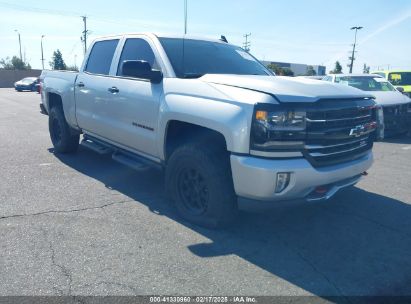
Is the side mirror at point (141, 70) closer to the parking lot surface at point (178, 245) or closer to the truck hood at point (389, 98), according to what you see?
the parking lot surface at point (178, 245)

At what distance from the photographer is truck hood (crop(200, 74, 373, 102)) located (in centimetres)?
338

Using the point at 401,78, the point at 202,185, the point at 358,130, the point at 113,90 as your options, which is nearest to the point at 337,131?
the point at 358,130

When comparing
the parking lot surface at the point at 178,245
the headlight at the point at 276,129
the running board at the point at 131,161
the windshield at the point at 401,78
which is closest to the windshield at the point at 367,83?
the windshield at the point at 401,78

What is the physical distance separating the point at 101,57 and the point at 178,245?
134 inches

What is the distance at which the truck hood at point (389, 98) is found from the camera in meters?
9.35

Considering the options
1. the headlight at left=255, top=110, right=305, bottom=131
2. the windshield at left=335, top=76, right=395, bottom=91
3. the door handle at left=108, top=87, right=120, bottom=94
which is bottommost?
the headlight at left=255, top=110, right=305, bottom=131

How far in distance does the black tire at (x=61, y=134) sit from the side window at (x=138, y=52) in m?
2.11

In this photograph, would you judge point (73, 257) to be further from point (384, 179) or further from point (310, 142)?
point (384, 179)

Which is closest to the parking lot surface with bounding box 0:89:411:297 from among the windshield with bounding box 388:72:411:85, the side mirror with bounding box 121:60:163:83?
the side mirror with bounding box 121:60:163:83

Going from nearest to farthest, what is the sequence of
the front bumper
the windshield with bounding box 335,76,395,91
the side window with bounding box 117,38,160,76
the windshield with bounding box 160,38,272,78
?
the front bumper
the windshield with bounding box 160,38,272,78
the side window with bounding box 117,38,160,76
the windshield with bounding box 335,76,395,91

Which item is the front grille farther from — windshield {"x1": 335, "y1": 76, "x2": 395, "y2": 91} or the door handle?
windshield {"x1": 335, "y1": 76, "x2": 395, "y2": 91}

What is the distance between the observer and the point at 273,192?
10.8 ft

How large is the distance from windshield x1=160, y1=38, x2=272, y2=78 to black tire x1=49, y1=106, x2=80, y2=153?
9.68 feet

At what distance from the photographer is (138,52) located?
487 cm
